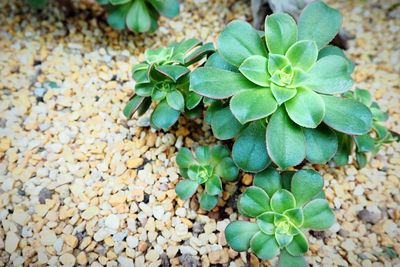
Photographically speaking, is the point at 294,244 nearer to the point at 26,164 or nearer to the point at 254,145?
the point at 254,145

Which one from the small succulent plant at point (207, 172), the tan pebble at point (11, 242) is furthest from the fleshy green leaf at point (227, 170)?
the tan pebble at point (11, 242)

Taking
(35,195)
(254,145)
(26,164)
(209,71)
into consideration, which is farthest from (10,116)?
(254,145)

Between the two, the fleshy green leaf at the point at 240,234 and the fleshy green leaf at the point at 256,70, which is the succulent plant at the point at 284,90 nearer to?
the fleshy green leaf at the point at 256,70

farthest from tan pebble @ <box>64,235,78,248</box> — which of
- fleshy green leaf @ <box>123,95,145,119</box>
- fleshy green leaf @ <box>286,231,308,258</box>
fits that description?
fleshy green leaf @ <box>286,231,308,258</box>

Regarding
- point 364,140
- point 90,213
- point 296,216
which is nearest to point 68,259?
point 90,213

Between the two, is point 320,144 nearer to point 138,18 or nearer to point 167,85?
point 167,85
